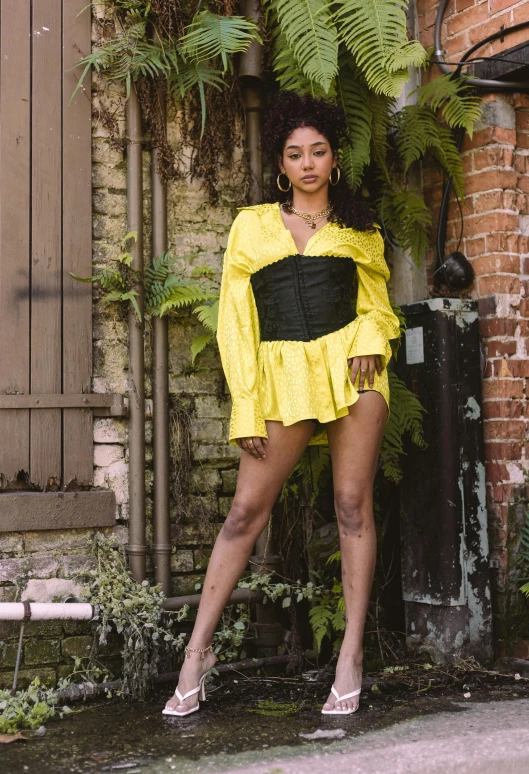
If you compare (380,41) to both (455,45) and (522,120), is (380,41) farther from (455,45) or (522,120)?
(522,120)

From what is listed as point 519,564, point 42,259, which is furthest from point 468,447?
point 42,259

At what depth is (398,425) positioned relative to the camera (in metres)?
3.78

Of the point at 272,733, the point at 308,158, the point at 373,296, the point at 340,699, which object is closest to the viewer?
the point at 272,733

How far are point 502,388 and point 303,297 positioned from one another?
119cm

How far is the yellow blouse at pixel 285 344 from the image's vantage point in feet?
10.4

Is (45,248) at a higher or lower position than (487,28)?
lower

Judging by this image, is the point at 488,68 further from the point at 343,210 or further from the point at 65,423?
the point at 65,423

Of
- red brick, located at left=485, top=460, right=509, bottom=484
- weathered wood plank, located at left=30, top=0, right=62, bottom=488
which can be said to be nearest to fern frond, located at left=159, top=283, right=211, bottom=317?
weathered wood plank, located at left=30, top=0, right=62, bottom=488

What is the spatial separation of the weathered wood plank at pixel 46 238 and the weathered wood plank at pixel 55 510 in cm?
9

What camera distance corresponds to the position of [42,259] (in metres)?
3.55

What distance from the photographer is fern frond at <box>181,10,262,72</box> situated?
3.56m

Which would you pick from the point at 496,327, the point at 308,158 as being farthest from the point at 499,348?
the point at 308,158

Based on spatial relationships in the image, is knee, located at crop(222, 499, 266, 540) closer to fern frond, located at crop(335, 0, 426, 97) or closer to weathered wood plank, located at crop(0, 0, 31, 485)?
weathered wood plank, located at crop(0, 0, 31, 485)

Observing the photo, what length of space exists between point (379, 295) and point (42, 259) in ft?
4.46
